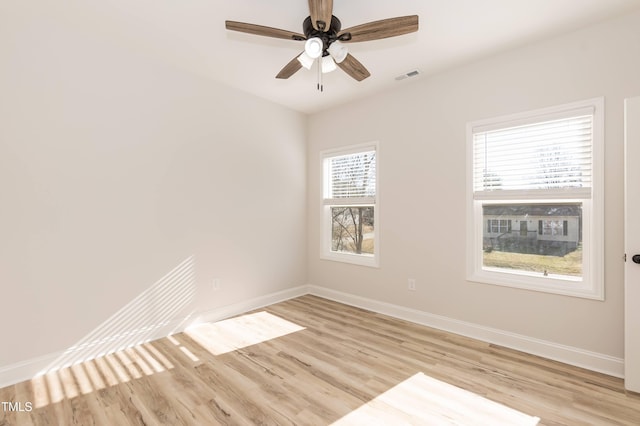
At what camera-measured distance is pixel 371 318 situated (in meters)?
3.62

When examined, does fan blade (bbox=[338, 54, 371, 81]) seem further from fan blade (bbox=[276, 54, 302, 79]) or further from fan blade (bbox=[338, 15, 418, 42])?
fan blade (bbox=[276, 54, 302, 79])

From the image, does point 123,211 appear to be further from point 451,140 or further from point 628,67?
point 628,67

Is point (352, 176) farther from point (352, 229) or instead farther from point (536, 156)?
point (536, 156)

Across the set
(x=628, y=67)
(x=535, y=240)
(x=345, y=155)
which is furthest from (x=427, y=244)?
(x=628, y=67)

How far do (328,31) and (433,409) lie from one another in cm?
269

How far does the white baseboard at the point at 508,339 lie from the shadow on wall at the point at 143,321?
7.18 ft

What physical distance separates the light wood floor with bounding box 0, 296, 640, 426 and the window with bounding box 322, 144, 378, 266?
1.37 m

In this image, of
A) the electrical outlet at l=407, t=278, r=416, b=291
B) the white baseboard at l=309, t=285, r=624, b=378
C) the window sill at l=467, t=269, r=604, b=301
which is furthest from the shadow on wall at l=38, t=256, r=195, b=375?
the window sill at l=467, t=269, r=604, b=301

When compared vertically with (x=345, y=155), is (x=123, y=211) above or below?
below

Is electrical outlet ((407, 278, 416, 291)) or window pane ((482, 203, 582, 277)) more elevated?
window pane ((482, 203, 582, 277))

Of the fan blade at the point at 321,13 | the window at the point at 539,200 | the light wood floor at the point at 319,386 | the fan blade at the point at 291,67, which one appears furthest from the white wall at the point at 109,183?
the window at the point at 539,200

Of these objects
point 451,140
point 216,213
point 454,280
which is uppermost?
point 451,140

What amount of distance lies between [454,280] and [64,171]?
384 centimetres

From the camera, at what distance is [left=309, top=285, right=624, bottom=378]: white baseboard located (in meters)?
2.40
